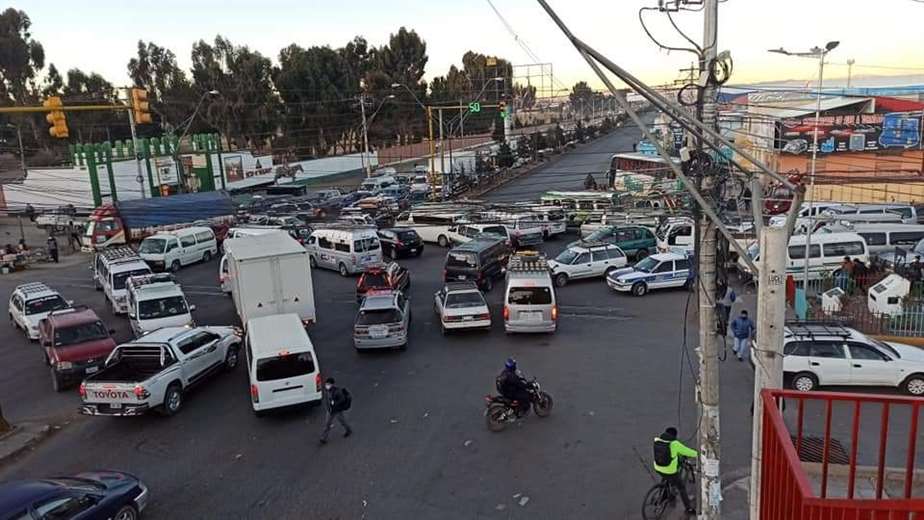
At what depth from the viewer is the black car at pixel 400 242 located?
94.9ft

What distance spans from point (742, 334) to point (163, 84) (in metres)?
79.8

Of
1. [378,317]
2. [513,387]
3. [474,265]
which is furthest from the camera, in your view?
[474,265]

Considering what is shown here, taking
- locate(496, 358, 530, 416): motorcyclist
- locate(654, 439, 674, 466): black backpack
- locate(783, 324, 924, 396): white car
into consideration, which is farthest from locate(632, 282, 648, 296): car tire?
locate(654, 439, 674, 466): black backpack

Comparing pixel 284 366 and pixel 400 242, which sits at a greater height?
pixel 284 366

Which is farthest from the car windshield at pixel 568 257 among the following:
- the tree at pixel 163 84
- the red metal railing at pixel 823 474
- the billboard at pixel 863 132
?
the tree at pixel 163 84

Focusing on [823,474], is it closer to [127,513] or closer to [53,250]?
[127,513]

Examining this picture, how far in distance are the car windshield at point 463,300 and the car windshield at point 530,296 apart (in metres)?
0.96

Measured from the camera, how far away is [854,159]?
137 ft

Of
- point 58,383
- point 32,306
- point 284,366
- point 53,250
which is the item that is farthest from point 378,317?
point 53,250

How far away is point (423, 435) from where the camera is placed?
11805 millimetres

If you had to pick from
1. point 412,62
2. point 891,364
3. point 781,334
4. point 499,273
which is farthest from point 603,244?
point 412,62

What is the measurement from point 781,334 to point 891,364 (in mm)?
9614

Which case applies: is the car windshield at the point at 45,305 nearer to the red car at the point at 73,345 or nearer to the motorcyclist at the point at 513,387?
the red car at the point at 73,345

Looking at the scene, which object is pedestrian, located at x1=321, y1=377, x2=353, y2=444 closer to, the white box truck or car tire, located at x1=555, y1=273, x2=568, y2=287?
the white box truck
